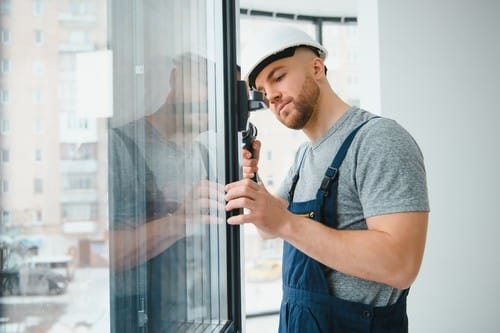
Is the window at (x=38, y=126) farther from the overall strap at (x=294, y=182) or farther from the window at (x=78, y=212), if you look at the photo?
the overall strap at (x=294, y=182)

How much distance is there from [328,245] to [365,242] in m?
0.08

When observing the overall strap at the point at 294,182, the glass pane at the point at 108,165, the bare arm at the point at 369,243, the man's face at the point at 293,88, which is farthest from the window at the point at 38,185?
the overall strap at the point at 294,182

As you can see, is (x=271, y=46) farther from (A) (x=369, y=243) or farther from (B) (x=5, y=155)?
(B) (x=5, y=155)

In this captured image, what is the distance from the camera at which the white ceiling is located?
2895 millimetres

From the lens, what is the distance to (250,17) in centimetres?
298

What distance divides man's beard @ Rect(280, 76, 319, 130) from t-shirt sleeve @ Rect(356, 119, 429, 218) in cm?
21

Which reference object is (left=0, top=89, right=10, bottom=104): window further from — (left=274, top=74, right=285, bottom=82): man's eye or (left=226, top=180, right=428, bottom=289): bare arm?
(left=274, top=74, right=285, bottom=82): man's eye

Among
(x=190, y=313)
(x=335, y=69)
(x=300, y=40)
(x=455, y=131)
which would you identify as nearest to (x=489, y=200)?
(x=455, y=131)

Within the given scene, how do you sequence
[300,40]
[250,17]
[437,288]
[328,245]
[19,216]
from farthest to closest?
[250,17] → [437,288] → [300,40] → [328,245] → [19,216]

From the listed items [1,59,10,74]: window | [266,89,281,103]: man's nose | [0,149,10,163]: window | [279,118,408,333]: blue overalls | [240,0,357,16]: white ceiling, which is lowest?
[279,118,408,333]: blue overalls

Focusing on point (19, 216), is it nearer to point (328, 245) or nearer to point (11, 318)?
point (11, 318)

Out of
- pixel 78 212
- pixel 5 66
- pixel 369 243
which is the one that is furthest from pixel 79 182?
pixel 369 243

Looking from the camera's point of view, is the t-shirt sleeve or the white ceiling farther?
the white ceiling

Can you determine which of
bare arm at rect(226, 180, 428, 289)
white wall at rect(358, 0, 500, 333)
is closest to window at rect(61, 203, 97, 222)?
bare arm at rect(226, 180, 428, 289)
